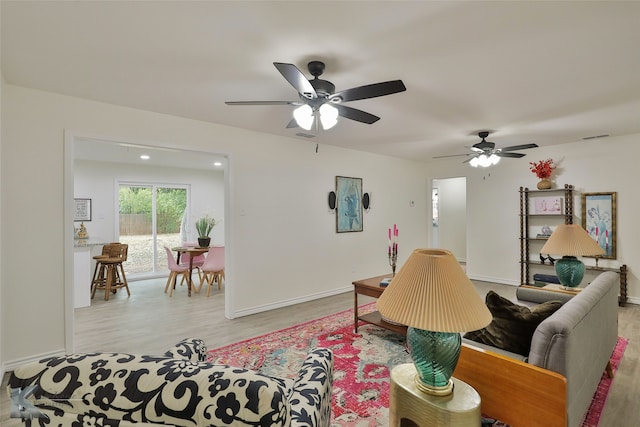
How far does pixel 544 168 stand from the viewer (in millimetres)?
5219

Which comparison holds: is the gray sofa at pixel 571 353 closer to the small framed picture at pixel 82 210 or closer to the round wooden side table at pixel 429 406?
the round wooden side table at pixel 429 406

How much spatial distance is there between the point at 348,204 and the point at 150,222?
177 inches

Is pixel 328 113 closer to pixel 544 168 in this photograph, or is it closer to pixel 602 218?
pixel 544 168

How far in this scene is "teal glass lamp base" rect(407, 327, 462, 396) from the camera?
1.31 metres

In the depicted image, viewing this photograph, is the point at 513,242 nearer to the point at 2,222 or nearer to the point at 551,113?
the point at 551,113

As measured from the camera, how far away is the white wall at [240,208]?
2809 mm

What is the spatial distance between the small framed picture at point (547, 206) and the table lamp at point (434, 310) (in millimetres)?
5113

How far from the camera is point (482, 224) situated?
6156 mm

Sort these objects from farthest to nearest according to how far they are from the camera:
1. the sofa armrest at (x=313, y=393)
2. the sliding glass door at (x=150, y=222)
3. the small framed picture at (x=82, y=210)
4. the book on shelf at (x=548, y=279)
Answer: the sliding glass door at (x=150, y=222) < the small framed picture at (x=82, y=210) < the book on shelf at (x=548, y=279) < the sofa armrest at (x=313, y=393)

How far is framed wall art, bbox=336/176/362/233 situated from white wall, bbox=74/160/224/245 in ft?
12.4

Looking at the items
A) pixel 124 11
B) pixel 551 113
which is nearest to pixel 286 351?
pixel 124 11

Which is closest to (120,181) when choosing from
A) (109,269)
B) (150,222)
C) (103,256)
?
(150,222)

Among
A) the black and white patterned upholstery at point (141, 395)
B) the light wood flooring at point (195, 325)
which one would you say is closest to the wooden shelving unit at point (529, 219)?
the light wood flooring at point (195, 325)

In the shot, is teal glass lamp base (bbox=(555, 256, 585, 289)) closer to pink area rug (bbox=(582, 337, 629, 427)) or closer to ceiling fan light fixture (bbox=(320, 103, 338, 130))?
pink area rug (bbox=(582, 337, 629, 427))
